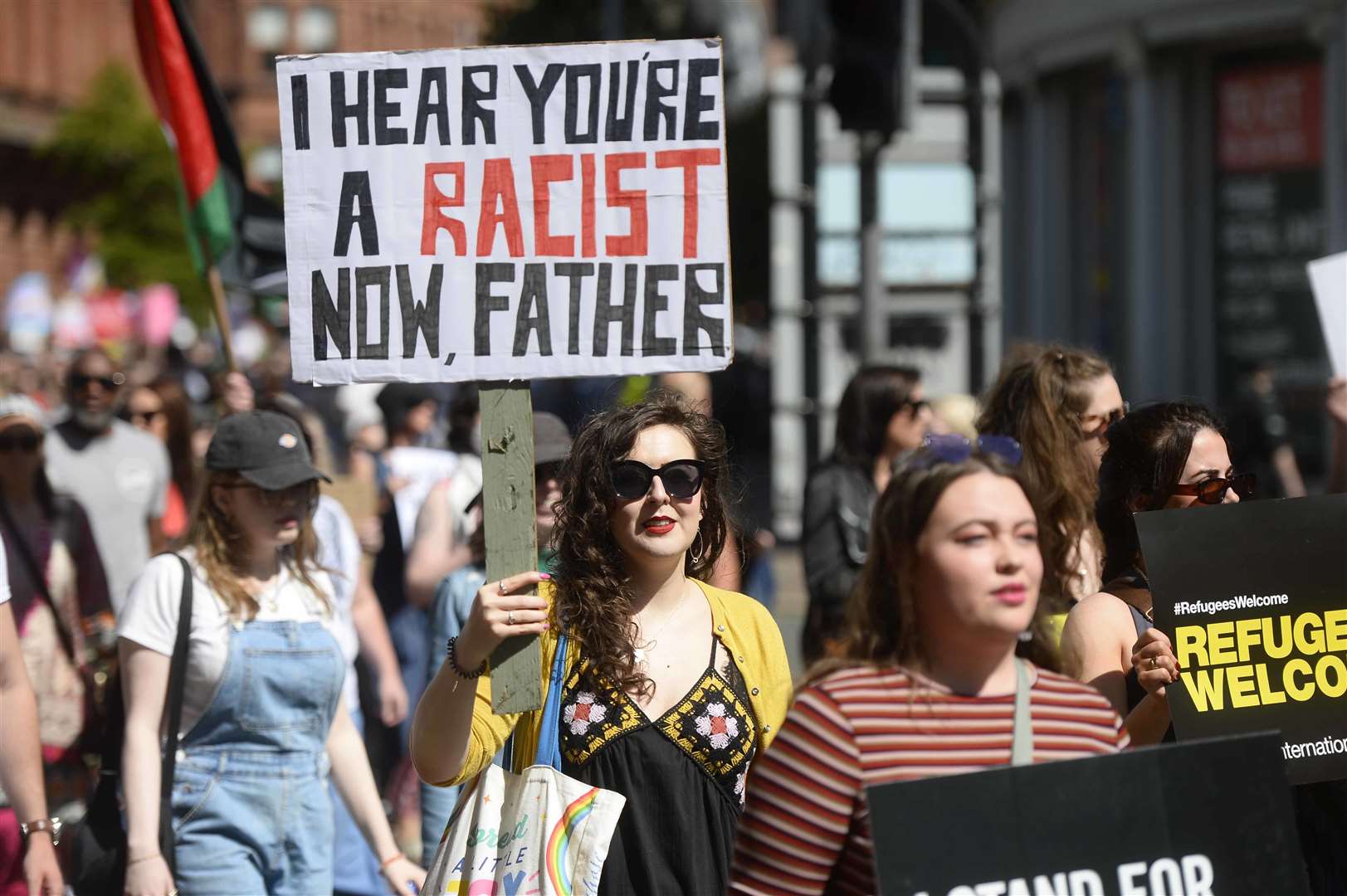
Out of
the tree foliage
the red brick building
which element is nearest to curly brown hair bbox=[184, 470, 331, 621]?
the tree foliage

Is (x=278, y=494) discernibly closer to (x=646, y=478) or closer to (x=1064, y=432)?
(x=646, y=478)

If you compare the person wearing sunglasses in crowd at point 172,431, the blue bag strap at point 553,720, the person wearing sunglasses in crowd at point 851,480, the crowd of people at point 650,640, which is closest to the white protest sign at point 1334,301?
the crowd of people at point 650,640

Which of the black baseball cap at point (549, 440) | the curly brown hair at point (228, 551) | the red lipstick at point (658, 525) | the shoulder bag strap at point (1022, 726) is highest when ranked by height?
A: the black baseball cap at point (549, 440)

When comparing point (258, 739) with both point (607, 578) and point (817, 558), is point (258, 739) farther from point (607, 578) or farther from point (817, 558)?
point (817, 558)

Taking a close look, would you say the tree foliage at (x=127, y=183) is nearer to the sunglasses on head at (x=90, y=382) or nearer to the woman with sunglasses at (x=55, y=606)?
the sunglasses on head at (x=90, y=382)

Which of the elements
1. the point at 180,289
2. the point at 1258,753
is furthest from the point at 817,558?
the point at 180,289

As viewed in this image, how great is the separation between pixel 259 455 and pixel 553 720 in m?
1.53

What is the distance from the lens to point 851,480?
21.7 feet

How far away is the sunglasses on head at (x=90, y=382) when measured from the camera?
25.9ft

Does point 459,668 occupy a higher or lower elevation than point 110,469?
lower

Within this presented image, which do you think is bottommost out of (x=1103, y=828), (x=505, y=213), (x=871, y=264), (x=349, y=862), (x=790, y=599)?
(x=790, y=599)

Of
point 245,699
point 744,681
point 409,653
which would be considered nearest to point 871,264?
point 409,653

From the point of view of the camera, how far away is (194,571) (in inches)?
184

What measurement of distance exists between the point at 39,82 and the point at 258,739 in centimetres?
6517
